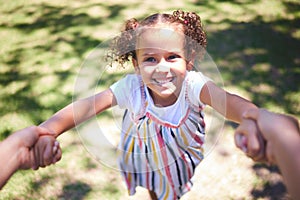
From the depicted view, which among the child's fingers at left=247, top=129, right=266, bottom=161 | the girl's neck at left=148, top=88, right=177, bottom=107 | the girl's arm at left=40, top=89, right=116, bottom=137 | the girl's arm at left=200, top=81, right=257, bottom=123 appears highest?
the child's fingers at left=247, top=129, right=266, bottom=161

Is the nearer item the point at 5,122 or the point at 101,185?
the point at 101,185

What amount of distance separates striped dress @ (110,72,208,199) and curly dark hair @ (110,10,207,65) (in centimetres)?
12

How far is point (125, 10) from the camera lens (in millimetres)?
4293

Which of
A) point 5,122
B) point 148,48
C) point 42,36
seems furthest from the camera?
point 42,36

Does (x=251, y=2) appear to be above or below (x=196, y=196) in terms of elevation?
above

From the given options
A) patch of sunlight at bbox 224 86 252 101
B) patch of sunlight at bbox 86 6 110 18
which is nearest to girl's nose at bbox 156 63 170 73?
patch of sunlight at bbox 224 86 252 101

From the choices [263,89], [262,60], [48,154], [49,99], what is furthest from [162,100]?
[262,60]

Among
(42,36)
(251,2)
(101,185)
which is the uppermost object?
(251,2)

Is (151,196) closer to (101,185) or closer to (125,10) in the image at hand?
(101,185)

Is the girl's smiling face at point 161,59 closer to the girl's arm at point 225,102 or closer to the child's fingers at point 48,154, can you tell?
the girl's arm at point 225,102

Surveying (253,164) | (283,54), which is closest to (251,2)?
(283,54)

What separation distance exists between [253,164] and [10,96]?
2232mm

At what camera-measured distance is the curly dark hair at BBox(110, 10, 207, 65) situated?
6.04 feet

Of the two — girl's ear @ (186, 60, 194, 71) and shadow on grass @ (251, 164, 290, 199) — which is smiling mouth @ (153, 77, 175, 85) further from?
shadow on grass @ (251, 164, 290, 199)
